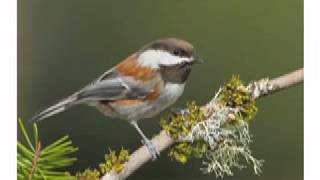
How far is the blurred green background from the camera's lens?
127cm

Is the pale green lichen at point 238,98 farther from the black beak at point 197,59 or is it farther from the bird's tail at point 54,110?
the bird's tail at point 54,110

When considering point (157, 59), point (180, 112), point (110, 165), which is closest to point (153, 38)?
point (157, 59)

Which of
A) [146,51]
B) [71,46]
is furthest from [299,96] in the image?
[71,46]

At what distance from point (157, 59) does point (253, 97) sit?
186 mm

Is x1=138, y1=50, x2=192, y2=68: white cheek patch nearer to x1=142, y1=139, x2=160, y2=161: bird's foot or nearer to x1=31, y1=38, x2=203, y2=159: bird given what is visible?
x1=31, y1=38, x2=203, y2=159: bird

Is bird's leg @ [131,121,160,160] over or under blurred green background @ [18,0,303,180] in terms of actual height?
under

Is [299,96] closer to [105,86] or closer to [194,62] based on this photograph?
[194,62]

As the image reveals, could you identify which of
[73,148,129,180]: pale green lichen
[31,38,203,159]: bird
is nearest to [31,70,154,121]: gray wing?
[31,38,203,159]: bird

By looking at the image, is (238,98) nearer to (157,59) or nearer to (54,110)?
(157,59)

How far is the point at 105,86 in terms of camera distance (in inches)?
50.2

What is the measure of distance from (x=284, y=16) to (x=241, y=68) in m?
0.12

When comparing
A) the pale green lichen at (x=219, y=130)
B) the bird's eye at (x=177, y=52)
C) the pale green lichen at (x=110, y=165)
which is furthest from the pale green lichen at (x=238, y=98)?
the pale green lichen at (x=110, y=165)

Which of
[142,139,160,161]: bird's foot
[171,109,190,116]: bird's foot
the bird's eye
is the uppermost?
the bird's eye

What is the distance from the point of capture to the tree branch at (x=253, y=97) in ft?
4.17
